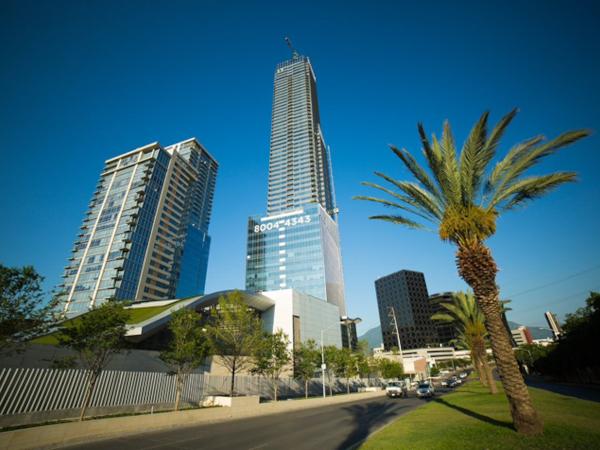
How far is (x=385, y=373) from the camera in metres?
84.9

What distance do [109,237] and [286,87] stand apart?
126 meters

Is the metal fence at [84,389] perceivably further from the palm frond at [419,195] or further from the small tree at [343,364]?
the small tree at [343,364]

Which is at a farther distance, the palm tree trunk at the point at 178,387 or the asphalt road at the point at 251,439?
the palm tree trunk at the point at 178,387

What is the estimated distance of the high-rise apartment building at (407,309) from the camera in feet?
546

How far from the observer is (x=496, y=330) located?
9453 mm

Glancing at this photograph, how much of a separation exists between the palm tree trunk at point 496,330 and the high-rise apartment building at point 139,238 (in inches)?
3182

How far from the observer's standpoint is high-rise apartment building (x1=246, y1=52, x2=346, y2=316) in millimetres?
97188

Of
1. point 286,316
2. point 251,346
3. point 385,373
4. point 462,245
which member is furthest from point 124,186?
point 462,245

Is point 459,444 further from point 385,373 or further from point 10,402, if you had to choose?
point 385,373

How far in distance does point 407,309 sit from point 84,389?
7081 inches

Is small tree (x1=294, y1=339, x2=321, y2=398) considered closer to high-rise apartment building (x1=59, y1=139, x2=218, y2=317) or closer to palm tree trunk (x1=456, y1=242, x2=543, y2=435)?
palm tree trunk (x1=456, y1=242, x2=543, y2=435)

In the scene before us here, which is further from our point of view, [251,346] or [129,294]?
[129,294]

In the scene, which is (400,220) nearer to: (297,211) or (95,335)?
(95,335)

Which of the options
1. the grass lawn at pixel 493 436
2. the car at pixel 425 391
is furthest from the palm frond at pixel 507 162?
the car at pixel 425 391
